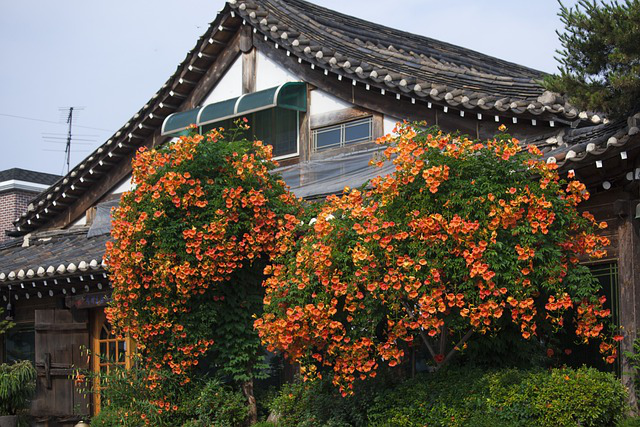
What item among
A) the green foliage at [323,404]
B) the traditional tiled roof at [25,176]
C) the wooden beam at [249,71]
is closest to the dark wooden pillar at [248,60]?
the wooden beam at [249,71]

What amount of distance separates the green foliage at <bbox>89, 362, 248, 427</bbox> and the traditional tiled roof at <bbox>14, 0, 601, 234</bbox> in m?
5.24

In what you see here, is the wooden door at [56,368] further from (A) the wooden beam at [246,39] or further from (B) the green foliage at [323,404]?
(A) the wooden beam at [246,39]

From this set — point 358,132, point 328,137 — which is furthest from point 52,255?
point 358,132

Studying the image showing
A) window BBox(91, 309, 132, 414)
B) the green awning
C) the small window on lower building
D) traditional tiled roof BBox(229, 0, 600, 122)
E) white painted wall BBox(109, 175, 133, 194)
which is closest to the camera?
traditional tiled roof BBox(229, 0, 600, 122)

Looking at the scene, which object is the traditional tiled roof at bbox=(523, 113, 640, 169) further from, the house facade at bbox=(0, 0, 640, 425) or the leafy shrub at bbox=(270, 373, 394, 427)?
the leafy shrub at bbox=(270, 373, 394, 427)

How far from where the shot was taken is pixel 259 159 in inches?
557

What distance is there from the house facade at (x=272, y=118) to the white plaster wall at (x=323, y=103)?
23 millimetres

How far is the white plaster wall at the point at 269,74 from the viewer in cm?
1691

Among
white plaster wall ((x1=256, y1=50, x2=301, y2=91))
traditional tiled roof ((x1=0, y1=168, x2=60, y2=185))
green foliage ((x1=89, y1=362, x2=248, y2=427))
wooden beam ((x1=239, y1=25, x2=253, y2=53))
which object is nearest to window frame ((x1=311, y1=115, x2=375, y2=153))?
white plaster wall ((x1=256, y1=50, x2=301, y2=91))

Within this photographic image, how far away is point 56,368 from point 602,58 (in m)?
11.5

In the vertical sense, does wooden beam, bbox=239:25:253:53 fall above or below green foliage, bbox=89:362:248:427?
above

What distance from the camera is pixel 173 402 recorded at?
44.7 ft

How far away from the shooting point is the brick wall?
30391 mm

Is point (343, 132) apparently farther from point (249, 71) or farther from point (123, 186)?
point (123, 186)
